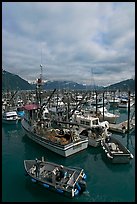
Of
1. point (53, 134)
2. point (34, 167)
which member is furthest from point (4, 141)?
point (34, 167)

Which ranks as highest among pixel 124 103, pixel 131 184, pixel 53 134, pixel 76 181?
pixel 124 103

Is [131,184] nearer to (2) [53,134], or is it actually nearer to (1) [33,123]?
(2) [53,134]

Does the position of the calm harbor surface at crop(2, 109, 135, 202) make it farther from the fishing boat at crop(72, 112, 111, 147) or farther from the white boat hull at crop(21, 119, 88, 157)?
the fishing boat at crop(72, 112, 111, 147)

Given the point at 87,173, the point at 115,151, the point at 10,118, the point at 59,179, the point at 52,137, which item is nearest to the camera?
the point at 59,179

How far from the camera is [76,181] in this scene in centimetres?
1104

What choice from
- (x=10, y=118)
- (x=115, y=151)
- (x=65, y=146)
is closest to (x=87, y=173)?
(x=65, y=146)

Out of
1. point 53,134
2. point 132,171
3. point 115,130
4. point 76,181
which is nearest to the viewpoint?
point 76,181

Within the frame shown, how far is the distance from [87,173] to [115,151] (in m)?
3.77

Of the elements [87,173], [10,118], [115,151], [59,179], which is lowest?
[87,173]

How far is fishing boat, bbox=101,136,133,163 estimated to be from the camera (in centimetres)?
1536

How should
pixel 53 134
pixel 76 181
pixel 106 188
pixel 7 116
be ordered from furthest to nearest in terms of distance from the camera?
pixel 7 116 → pixel 53 134 → pixel 106 188 → pixel 76 181

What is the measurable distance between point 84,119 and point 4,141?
32.6 feet

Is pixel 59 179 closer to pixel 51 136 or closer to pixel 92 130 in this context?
pixel 51 136

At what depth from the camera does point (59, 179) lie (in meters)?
11.5
